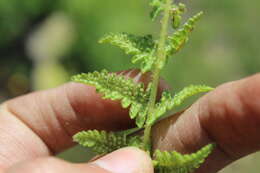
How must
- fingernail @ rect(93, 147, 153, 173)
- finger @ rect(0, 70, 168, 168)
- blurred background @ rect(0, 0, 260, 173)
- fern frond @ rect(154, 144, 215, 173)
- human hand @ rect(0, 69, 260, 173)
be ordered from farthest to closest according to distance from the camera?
blurred background @ rect(0, 0, 260, 173), finger @ rect(0, 70, 168, 168), human hand @ rect(0, 69, 260, 173), fingernail @ rect(93, 147, 153, 173), fern frond @ rect(154, 144, 215, 173)

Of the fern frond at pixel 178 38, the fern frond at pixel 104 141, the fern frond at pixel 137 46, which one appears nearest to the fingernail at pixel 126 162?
the fern frond at pixel 104 141

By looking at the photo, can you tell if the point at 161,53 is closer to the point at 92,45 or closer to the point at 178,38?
the point at 178,38

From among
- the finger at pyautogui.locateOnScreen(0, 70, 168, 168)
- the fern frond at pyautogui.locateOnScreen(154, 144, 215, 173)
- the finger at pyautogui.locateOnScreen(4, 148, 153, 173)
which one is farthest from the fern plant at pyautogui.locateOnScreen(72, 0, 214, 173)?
the finger at pyautogui.locateOnScreen(0, 70, 168, 168)

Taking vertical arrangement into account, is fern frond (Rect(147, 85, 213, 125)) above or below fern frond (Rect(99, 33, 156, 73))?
below

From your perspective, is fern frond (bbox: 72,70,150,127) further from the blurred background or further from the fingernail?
the blurred background

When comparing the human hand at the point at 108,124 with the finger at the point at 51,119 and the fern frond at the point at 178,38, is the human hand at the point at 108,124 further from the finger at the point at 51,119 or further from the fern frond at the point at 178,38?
the fern frond at the point at 178,38

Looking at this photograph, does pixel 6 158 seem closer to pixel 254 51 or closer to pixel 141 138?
pixel 141 138
